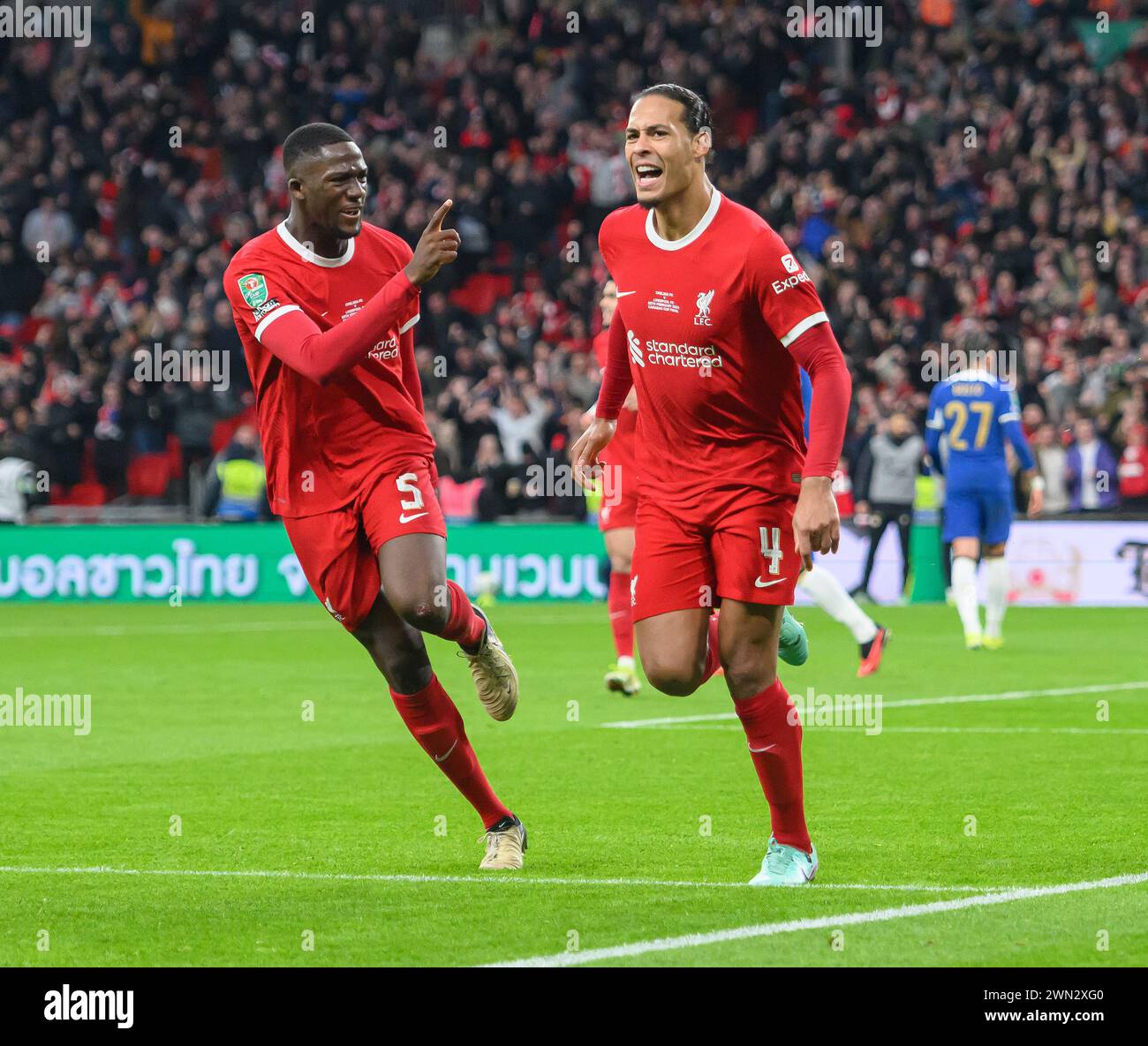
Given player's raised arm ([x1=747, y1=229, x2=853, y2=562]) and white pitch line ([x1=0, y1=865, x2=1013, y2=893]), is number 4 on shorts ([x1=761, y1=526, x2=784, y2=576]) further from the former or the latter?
white pitch line ([x1=0, y1=865, x2=1013, y2=893])

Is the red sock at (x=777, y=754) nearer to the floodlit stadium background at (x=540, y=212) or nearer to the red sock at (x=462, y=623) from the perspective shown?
the red sock at (x=462, y=623)

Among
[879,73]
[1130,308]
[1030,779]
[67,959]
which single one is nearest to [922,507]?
[1130,308]

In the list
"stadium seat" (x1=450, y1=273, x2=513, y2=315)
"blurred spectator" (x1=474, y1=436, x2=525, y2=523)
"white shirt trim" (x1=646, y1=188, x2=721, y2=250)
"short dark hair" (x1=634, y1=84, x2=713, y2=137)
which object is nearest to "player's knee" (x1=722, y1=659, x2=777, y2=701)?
"white shirt trim" (x1=646, y1=188, x2=721, y2=250)

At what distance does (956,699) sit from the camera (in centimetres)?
1279

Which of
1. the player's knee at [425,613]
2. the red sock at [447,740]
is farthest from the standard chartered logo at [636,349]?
the red sock at [447,740]

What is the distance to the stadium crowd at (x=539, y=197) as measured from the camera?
24.4 meters

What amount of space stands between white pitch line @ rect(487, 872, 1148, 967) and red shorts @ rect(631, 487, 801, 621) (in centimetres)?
100

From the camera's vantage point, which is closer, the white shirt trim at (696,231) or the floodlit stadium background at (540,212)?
the white shirt trim at (696,231)

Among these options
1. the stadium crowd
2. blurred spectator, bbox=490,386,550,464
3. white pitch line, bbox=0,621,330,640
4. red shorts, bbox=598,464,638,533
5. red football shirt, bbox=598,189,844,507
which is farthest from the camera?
the stadium crowd

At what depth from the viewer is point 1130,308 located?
960 inches

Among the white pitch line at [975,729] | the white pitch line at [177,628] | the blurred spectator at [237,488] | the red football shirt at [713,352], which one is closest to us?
the red football shirt at [713,352]

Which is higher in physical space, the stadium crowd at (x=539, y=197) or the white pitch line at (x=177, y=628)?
the stadium crowd at (x=539, y=197)

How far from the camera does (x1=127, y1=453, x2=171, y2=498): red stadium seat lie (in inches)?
998

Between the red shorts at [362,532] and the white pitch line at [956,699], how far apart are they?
4.65 m
